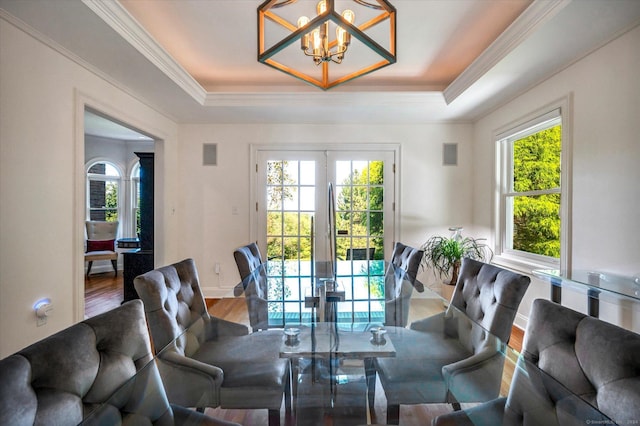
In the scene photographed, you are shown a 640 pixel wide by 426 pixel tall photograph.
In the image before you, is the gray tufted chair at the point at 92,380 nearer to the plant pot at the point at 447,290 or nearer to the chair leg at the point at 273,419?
the chair leg at the point at 273,419

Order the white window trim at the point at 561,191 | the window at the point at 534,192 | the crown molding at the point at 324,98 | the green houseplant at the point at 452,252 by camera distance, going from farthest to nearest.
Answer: the green houseplant at the point at 452,252 → the crown molding at the point at 324,98 → the window at the point at 534,192 → the white window trim at the point at 561,191

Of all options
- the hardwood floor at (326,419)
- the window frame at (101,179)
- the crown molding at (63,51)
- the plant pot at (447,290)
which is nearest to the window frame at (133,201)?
the window frame at (101,179)

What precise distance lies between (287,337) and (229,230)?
258cm

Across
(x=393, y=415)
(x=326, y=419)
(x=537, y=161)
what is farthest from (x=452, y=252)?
(x=326, y=419)

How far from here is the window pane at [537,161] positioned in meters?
2.57

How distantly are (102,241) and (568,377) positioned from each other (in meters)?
6.33

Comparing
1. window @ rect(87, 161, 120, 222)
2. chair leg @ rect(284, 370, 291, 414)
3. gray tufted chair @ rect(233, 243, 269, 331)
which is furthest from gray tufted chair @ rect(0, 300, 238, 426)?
window @ rect(87, 161, 120, 222)

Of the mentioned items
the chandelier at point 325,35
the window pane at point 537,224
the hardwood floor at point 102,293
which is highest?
the chandelier at point 325,35

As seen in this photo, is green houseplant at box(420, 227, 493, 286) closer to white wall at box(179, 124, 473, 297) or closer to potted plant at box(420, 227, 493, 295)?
potted plant at box(420, 227, 493, 295)

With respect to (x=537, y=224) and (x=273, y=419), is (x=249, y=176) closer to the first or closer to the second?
(x=273, y=419)

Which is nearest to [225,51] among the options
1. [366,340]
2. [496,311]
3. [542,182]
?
[366,340]

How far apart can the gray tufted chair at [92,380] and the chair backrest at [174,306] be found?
0.27 metres

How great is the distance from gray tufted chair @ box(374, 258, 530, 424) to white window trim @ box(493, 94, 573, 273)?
1.32 meters

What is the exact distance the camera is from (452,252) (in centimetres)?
318
